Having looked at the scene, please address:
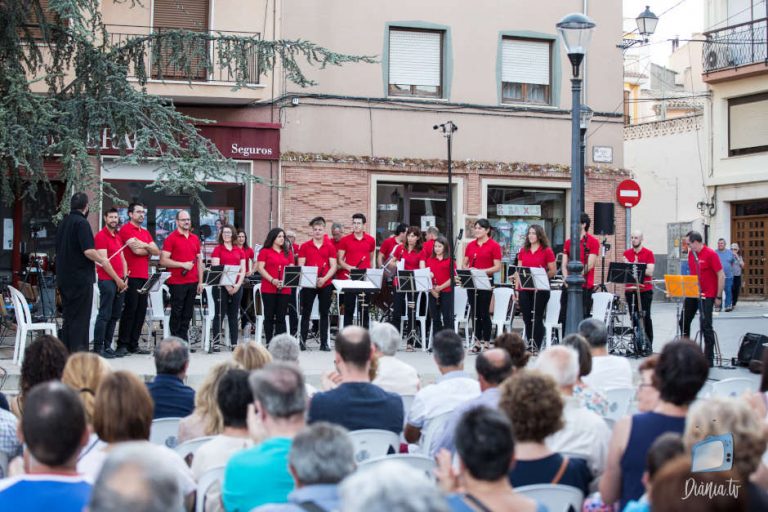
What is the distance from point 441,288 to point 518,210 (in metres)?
7.91

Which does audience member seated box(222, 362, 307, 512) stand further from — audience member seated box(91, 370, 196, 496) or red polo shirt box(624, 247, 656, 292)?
red polo shirt box(624, 247, 656, 292)

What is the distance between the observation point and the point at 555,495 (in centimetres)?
425

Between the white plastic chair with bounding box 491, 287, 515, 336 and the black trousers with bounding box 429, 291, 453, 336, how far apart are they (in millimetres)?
816

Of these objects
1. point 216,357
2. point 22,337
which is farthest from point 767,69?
point 22,337

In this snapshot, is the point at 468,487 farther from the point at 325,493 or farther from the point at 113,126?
the point at 113,126

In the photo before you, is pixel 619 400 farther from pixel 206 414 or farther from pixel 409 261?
pixel 409 261

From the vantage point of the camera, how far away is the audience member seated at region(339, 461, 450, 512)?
238 cm

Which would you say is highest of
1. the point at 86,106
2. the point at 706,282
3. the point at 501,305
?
the point at 86,106

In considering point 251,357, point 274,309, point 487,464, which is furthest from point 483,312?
point 487,464

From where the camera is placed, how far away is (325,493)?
3.47 metres

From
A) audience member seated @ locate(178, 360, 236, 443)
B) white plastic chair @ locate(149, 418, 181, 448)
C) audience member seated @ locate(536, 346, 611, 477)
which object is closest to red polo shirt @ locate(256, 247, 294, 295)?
white plastic chair @ locate(149, 418, 181, 448)

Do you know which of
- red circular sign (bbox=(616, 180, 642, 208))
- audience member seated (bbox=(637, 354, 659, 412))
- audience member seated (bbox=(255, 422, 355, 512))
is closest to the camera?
audience member seated (bbox=(255, 422, 355, 512))

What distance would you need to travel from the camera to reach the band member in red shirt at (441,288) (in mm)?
15562

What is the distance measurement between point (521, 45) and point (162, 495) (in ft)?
70.6
